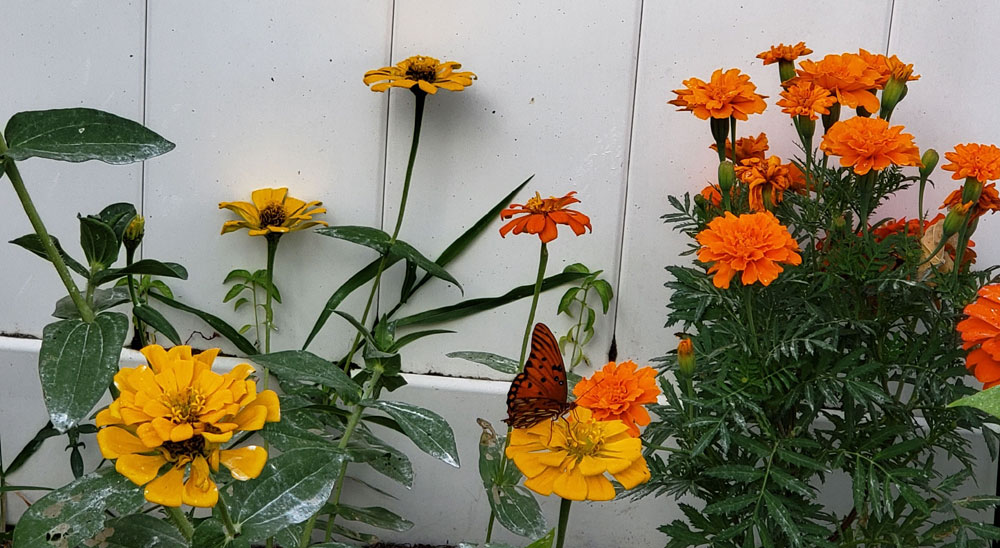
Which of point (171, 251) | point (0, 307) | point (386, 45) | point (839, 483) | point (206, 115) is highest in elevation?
point (386, 45)

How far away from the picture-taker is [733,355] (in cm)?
91

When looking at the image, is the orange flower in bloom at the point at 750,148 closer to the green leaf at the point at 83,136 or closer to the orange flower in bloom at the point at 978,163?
the orange flower in bloom at the point at 978,163

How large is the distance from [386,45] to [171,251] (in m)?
0.42

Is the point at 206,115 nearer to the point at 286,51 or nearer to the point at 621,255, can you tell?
the point at 286,51

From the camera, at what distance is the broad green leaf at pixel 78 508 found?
0.62 metres

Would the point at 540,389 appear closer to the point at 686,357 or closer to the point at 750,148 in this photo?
the point at 686,357

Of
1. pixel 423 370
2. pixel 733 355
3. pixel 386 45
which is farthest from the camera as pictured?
pixel 423 370

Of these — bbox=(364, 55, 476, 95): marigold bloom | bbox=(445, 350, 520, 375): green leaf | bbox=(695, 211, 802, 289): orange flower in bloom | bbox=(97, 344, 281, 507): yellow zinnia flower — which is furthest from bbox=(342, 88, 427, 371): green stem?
bbox=(97, 344, 281, 507): yellow zinnia flower

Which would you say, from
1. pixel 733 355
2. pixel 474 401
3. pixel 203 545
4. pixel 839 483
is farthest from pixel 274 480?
pixel 839 483

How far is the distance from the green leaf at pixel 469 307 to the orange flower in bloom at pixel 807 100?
0.41 metres

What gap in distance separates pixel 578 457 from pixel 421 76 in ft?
1.96

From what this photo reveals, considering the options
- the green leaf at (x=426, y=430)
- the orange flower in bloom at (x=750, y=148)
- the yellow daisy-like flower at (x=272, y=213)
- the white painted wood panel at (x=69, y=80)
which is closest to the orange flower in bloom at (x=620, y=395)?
the green leaf at (x=426, y=430)

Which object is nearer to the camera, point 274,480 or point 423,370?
point 274,480

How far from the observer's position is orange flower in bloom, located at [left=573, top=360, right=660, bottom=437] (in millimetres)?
731
